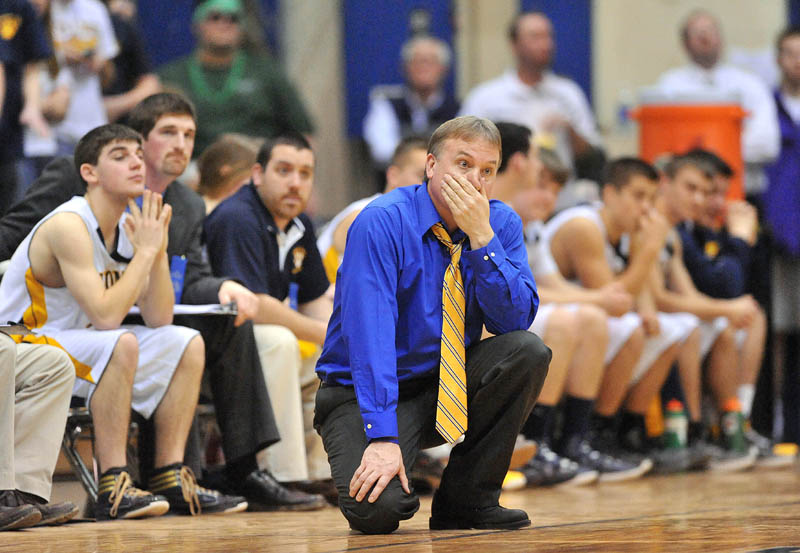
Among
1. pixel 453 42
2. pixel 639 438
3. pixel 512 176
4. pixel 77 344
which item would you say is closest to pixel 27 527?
pixel 77 344

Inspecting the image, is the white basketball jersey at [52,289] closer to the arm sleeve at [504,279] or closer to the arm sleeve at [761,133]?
the arm sleeve at [504,279]

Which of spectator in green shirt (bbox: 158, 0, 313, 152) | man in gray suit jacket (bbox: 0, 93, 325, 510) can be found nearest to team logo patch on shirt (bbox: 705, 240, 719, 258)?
spectator in green shirt (bbox: 158, 0, 313, 152)

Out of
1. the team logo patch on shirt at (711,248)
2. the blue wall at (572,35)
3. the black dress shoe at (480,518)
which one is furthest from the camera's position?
the blue wall at (572,35)

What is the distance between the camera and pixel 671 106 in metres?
8.46

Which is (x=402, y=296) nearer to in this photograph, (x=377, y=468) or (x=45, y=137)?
(x=377, y=468)

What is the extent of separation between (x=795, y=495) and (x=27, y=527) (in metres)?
2.99

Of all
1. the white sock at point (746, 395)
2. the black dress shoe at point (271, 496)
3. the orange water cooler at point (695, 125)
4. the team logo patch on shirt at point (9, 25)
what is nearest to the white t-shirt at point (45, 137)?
the team logo patch on shirt at point (9, 25)

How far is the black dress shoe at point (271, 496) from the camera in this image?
514 cm

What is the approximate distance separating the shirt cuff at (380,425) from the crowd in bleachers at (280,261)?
330 mm

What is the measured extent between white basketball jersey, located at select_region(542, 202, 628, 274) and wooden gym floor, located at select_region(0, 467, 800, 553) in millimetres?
1874

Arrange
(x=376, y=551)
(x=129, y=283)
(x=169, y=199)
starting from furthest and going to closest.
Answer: (x=169, y=199)
(x=129, y=283)
(x=376, y=551)

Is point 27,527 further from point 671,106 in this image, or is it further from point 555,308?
point 671,106

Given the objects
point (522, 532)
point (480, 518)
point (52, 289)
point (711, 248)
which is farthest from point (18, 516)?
point (711, 248)

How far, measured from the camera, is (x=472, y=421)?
13.3 ft
